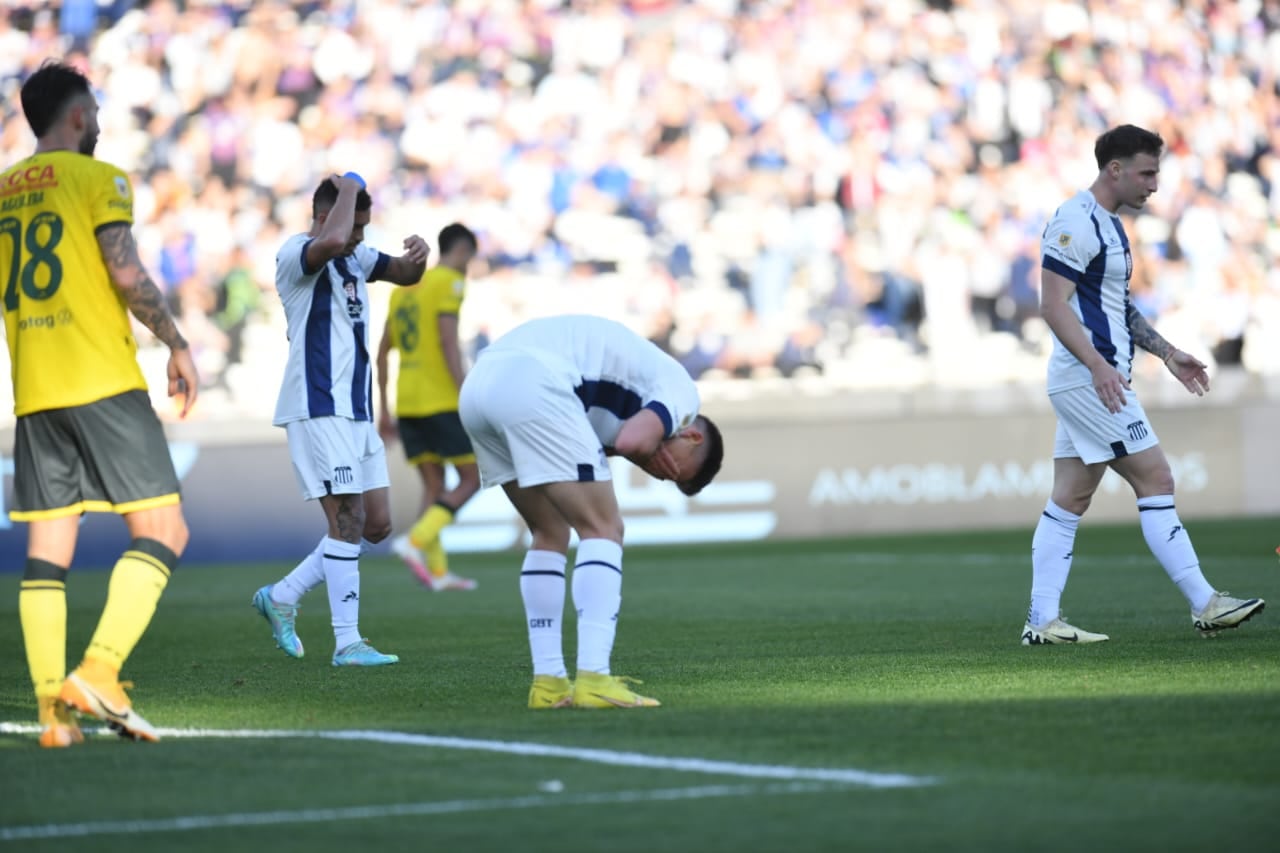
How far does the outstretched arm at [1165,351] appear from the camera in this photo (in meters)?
8.75

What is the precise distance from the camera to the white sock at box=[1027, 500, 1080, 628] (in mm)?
8641

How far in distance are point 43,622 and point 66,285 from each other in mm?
1047

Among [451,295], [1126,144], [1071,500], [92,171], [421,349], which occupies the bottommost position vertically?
[1071,500]

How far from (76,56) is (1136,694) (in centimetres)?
1744

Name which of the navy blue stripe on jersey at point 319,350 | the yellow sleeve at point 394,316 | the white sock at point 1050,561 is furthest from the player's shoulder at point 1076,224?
the yellow sleeve at point 394,316

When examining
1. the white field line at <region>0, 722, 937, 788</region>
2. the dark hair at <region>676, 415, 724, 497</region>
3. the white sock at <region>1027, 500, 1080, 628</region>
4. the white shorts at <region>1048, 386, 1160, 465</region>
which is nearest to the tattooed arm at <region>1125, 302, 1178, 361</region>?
the white shorts at <region>1048, 386, 1160, 465</region>

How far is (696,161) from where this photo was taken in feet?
70.6

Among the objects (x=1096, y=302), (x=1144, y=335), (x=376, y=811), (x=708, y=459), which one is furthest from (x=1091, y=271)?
(x=376, y=811)

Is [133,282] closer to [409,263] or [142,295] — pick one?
Result: [142,295]

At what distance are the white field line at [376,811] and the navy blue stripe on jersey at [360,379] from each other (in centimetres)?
455

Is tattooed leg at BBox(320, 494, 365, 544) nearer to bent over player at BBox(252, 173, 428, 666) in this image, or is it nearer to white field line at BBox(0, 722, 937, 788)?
bent over player at BBox(252, 173, 428, 666)

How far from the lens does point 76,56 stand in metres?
21.4

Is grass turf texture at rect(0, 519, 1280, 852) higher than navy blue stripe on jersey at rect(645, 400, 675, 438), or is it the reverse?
navy blue stripe on jersey at rect(645, 400, 675, 438)

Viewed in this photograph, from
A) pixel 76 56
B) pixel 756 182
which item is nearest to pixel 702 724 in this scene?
pixel 756 182
